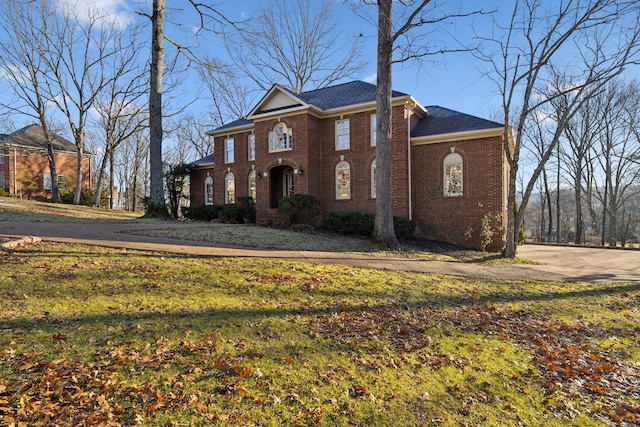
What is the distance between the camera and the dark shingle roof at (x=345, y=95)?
57.4ft

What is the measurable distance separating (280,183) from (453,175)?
9.06 m

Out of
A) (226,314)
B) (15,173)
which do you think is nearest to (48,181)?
(15,173)

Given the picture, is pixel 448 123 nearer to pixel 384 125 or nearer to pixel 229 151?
pixel 384 125

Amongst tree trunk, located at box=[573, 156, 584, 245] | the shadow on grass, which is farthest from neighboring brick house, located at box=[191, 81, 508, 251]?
tree trunk, located at box=[573, 156, 584, 245]

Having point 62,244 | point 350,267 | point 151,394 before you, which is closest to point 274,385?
point 151,394

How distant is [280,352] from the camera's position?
3605 mm

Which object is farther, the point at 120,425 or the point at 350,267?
the point at 350,267

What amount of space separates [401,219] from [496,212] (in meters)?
3.95

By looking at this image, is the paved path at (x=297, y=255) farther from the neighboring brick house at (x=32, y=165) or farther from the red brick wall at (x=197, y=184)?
the neighboring brick house at (x=32, y=165)

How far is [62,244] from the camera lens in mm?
7117

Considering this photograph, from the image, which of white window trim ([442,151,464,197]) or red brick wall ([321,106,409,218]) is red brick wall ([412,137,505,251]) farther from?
red brick wall ([321,106,409,218])

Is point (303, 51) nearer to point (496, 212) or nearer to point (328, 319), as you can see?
point (496, 212)

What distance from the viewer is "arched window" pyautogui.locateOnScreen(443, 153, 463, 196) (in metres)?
15.7

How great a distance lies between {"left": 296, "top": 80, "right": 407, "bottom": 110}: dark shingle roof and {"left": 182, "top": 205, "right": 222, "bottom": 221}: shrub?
7775 millimetres
